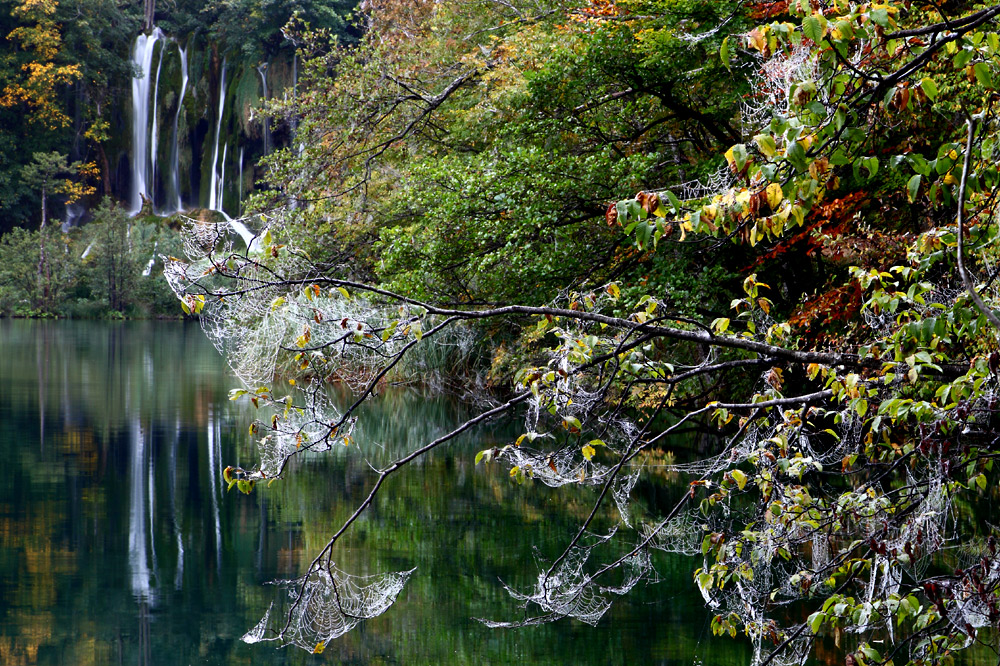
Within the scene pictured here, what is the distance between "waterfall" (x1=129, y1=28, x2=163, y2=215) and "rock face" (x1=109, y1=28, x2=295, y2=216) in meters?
0.04

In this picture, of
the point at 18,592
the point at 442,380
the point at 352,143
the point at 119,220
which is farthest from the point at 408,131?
the point at 119,220

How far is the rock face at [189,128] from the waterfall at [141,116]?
45mm

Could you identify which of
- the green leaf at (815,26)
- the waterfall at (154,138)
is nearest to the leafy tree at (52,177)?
the waterfall at (154,138)

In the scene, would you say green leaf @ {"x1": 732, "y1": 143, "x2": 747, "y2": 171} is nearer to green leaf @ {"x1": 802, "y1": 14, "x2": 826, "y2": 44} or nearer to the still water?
green leaf @ {"x1": 802, "y1": 14, "x2": 826, "y2": 44}

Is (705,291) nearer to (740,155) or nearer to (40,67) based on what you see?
(740,155)

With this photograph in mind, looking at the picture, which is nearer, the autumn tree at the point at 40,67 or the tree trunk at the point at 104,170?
the autumn tree at the point at 40,67

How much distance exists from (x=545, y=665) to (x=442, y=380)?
35.6 feet

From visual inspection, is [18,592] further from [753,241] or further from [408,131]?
[408,131]

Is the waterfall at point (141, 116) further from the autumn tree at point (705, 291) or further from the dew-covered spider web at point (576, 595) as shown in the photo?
the dew-covered spider web at point (576, 595)

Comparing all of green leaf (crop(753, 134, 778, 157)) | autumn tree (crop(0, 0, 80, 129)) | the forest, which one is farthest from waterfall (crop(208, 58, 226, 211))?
green leaf (crop(753, 134, 778, 157))

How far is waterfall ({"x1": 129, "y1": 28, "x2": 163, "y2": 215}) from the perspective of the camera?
43875mm

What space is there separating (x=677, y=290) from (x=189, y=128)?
39.8m

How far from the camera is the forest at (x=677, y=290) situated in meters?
2.87

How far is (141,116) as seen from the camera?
44625mm
